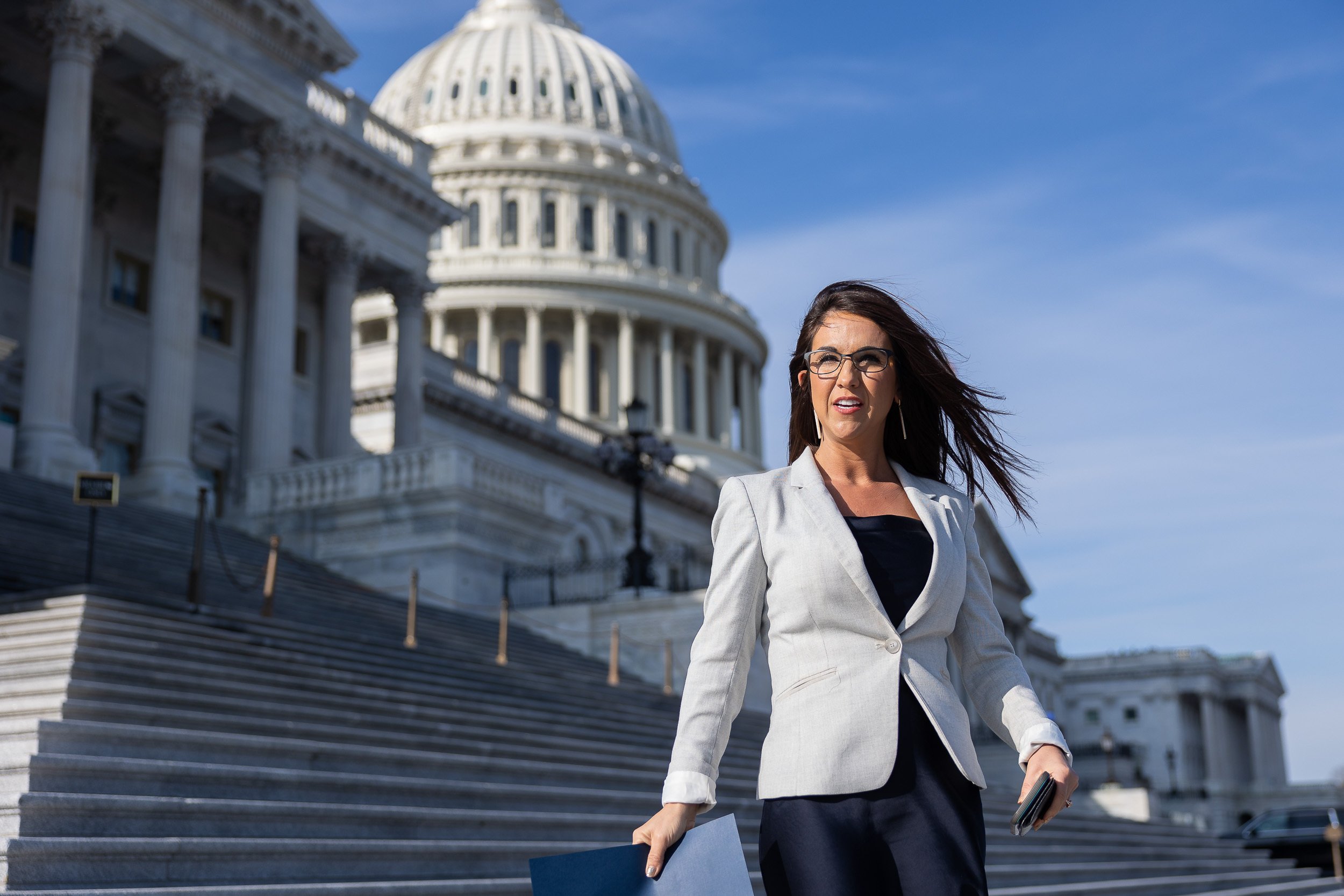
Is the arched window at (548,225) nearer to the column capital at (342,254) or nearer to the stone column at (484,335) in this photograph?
the stone column at (484,335)

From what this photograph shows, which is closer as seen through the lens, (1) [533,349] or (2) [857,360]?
(2) [857,360]

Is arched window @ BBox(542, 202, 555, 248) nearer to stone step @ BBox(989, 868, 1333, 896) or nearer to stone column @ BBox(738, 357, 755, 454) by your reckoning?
stone column @ BBox(738, 357, 755, 454)

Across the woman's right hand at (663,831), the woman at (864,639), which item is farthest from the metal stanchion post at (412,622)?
the woman's right hand at (663,831)

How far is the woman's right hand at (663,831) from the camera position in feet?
9.97

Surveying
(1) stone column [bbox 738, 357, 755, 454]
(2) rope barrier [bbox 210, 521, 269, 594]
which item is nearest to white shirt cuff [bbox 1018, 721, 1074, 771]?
(2) rope barrier [bbox 210, 521, 269, 594]

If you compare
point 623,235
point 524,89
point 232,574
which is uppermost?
point 524,89

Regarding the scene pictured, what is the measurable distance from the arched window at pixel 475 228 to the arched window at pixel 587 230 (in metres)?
5.27

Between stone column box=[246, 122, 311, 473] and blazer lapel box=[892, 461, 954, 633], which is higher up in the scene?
stone column box=[246, 122, 311, 473]

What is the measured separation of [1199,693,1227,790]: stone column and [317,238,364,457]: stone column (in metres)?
82.3

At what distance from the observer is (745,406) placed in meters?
84.7

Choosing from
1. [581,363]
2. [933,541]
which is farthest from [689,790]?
[581,363]

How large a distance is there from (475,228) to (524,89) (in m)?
10.3

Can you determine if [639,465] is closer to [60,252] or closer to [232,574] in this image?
[232,574]

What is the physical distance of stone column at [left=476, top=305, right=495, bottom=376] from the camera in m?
73.5
